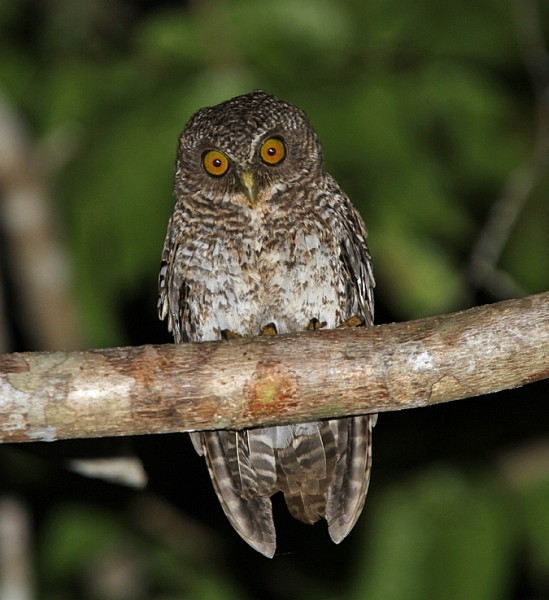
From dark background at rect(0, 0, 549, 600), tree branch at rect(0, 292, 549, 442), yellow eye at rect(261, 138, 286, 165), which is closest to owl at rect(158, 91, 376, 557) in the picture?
yellow eye at rect(261, 138, 286, 165)

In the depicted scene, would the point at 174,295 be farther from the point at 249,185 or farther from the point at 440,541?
the point at 440,541

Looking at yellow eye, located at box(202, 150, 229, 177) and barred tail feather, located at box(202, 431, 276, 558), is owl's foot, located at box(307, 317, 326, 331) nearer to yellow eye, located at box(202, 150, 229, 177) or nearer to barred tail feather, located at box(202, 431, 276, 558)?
barred tail feather, located at box(202, 431, 276, 558)

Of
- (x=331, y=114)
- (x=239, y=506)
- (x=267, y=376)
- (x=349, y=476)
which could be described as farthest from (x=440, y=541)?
(x=267, y=376)

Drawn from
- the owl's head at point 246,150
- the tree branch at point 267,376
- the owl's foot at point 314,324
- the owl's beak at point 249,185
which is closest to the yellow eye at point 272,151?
the owl's head at point 246,150

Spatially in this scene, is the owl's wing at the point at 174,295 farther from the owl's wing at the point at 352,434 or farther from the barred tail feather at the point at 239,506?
the owl's wing at the point at 352,434

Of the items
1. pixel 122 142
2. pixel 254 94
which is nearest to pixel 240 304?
pixel 254 94
